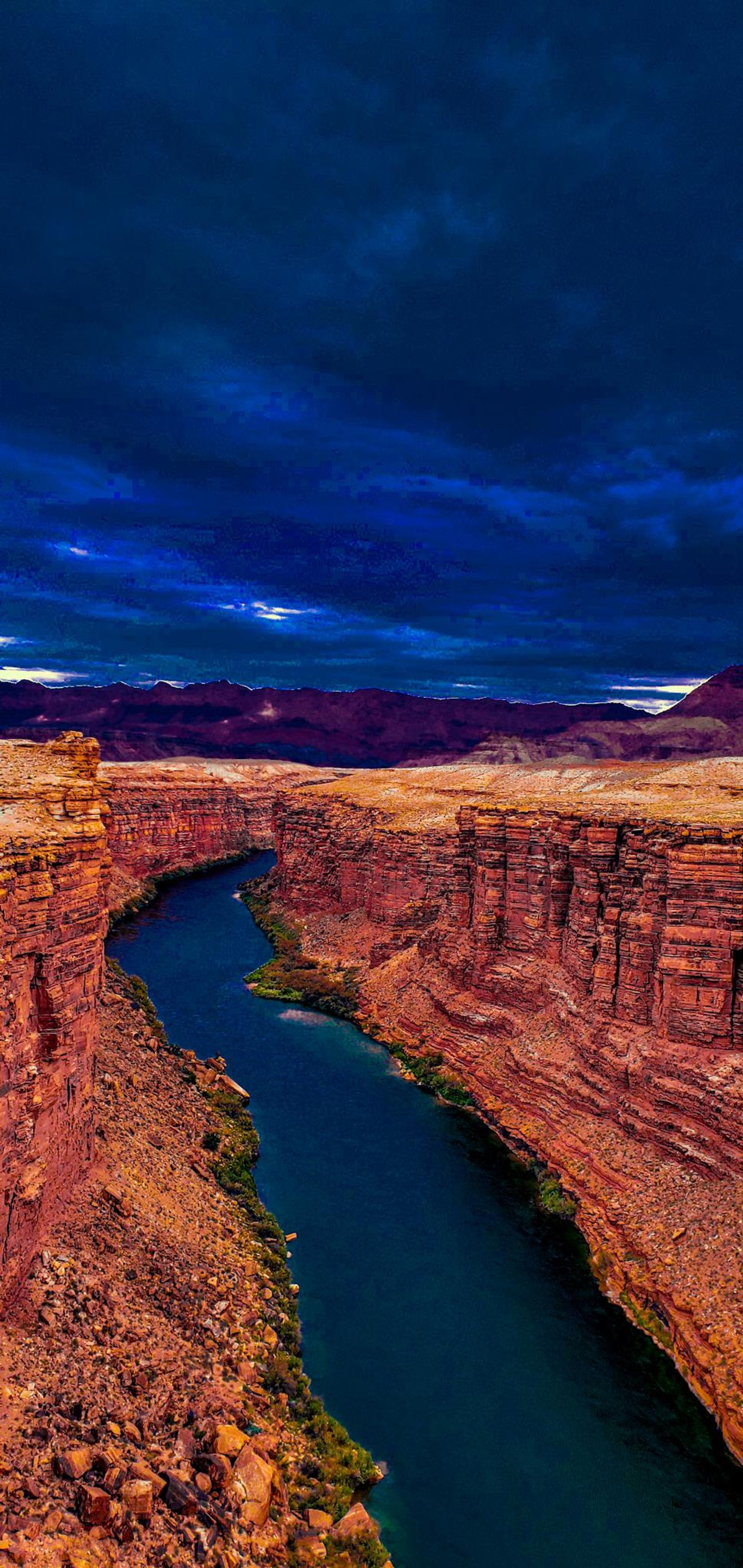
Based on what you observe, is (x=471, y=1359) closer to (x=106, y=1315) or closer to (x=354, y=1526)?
(x=354, y=1526)

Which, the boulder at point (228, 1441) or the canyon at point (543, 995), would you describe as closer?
the boulder at point (228, 1441)

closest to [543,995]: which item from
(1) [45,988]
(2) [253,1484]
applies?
(2) [253,1484]

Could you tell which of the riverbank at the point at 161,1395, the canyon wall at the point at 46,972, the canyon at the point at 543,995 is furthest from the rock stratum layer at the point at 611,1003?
the canyon wall at the point at 46,972

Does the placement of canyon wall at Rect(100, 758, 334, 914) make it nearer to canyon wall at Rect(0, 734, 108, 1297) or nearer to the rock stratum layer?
the rock stratum layer

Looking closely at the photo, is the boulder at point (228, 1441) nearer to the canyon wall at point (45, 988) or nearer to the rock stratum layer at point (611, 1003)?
the canyon wall at point (45, 988)

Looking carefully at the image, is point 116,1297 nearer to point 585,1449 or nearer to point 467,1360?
point 467,1360

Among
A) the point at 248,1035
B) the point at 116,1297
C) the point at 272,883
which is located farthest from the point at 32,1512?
the point at 272,883

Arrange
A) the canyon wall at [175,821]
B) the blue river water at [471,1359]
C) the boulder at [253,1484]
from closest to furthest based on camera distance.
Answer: the boulder at [253,1484] < the blue river water at [471,1359] < the canyon wall at [175,821]
